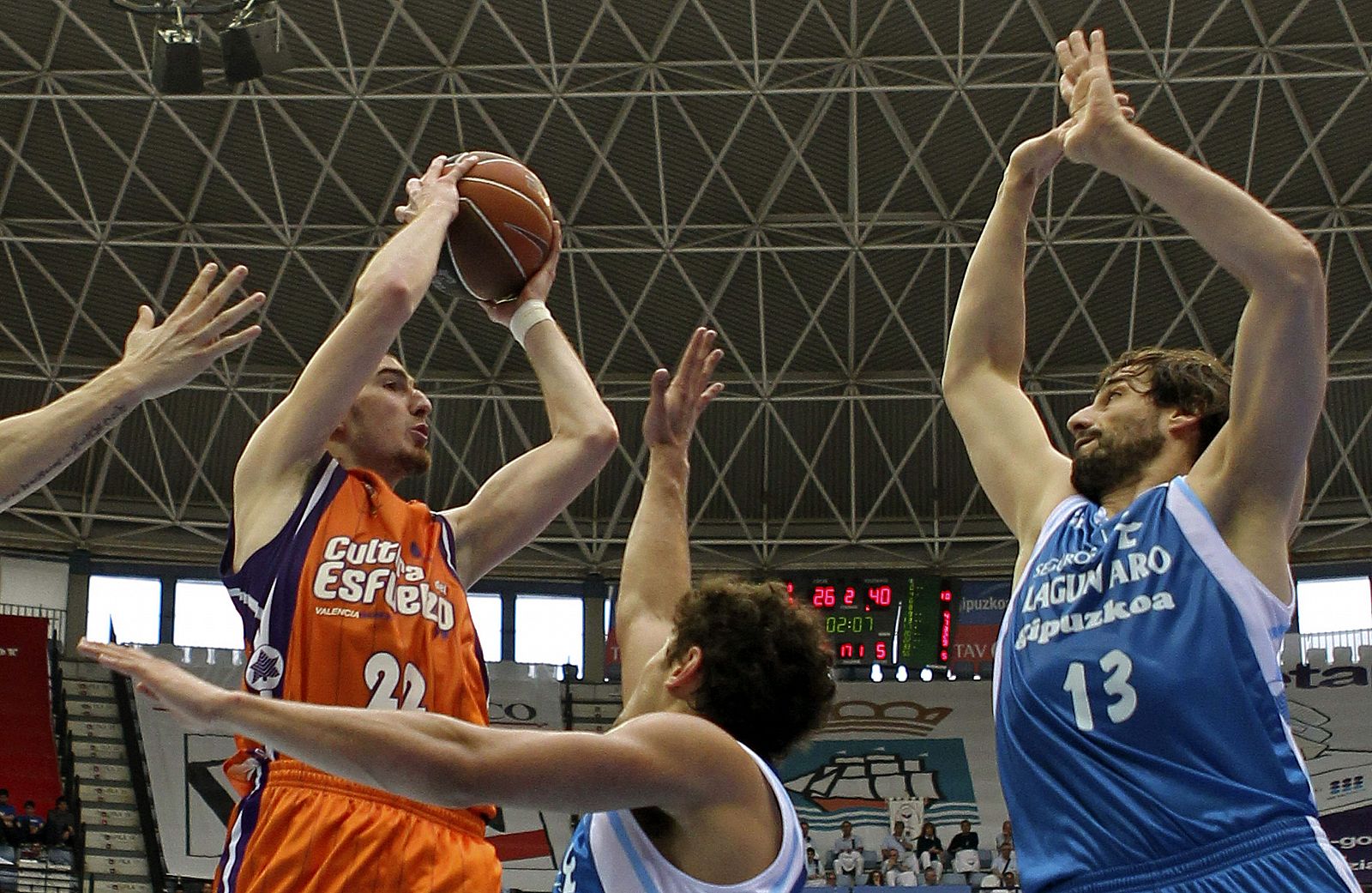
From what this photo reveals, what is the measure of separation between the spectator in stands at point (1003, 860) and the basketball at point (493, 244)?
1837 centimetres

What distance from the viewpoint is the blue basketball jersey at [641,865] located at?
9.61 ft

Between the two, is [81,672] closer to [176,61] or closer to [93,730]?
[93,730]

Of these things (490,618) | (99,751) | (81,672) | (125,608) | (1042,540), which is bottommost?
(1042,540)

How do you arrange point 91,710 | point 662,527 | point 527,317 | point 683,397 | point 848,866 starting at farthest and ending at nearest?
point 91,710, point 848,866, point 527,317, point 683,397, point 662,527

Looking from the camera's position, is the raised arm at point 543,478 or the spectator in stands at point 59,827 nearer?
the raised arm at point 543,478

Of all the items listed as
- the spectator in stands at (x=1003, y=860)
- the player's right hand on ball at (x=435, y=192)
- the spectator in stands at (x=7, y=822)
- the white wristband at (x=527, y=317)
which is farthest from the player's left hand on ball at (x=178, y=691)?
the spectator in stands at (x=1003, y=860)

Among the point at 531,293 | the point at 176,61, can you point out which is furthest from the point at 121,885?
the point at 531,293

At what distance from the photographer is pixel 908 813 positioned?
23.8 metres

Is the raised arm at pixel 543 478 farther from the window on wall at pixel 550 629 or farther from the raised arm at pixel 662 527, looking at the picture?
the window on wall at pixel 550 629

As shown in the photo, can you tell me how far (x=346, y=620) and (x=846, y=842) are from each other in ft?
64.1

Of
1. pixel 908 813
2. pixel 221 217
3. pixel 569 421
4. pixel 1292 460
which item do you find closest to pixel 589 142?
pixel 221 217

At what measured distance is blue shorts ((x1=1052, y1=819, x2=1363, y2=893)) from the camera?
297cm

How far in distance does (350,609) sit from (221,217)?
64.9 ft

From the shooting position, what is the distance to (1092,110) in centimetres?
354
